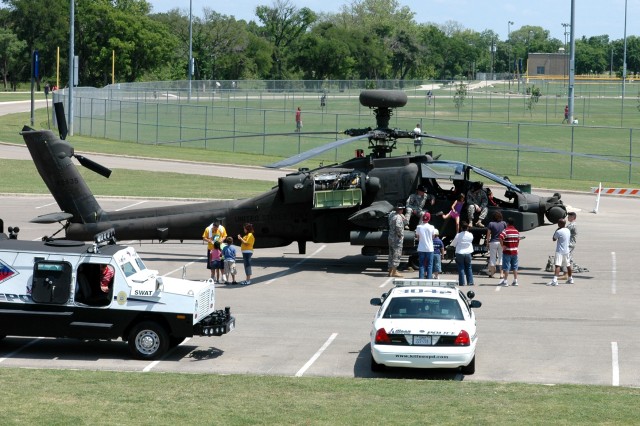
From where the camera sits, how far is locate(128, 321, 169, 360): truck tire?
1675 centimetres

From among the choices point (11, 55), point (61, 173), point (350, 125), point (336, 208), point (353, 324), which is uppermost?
point (11, 55)

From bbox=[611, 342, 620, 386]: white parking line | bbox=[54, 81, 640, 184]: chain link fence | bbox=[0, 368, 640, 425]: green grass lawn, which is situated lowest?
bbox=[611, 342, 620, 386]: white parking line

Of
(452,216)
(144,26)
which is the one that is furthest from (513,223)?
(144,26)

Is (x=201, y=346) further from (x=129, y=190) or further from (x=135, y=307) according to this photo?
(x=129, y=190)

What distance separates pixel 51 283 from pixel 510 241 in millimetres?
11491

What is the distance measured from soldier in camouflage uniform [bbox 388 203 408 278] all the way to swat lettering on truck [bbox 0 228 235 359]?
9089mm

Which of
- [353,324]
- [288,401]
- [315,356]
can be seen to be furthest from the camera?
[353,324]

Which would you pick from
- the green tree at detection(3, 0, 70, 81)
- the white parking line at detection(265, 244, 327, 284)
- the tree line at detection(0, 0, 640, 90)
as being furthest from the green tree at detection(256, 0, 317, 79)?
Answer: the white parking line at detection(265, 244, 327, 284)

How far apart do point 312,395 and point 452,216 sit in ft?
40.0

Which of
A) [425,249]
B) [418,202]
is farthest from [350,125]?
[425,249]

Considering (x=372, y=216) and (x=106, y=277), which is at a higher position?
(x=372, y=216)

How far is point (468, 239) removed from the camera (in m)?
24.1

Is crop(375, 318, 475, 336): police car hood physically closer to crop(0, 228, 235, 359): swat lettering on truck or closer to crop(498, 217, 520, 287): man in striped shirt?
crop(0, 228, 235, 359): swat lettering on truck

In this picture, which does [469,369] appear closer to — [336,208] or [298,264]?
[336,208]
